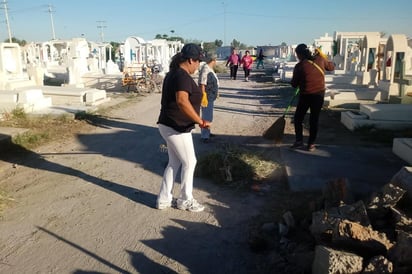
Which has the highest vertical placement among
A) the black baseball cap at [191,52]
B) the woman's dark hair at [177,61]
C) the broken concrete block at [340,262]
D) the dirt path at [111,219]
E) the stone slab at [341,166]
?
the black baseball cap at [191,52]

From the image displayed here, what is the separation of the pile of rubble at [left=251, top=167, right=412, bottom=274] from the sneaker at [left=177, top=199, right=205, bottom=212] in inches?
33.0

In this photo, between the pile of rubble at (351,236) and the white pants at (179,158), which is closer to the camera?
the pile of rubble at (351,236)

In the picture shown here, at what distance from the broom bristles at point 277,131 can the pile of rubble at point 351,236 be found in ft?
11.3

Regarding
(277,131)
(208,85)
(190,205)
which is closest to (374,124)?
(277,131)

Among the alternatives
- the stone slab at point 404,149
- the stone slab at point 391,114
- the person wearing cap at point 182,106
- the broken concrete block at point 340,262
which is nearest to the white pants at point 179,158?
the person wearing cap at point 182,106

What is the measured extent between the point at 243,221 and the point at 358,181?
1.76 metres

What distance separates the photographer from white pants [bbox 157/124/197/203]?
13.2ft

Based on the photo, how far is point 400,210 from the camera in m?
3.37

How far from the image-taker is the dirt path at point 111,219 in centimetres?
331

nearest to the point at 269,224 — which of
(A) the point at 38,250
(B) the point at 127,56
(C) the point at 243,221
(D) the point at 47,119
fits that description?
(C) the point at 243,221

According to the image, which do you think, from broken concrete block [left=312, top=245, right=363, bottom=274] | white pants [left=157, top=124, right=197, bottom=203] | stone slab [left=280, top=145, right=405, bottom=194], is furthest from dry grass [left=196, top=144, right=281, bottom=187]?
broken concrete block [left=312, top=245, right=363, bottom=274]

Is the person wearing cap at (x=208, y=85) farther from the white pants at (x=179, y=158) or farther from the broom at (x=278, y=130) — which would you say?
the white pants at (x=179, y=158)

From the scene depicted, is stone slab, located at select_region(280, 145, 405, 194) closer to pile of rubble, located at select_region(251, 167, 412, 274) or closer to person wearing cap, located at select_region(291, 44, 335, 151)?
person wearing cap, located at select_region(291, 44, 335, 151)

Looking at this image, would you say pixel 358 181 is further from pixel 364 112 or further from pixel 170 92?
pixel 364 112
